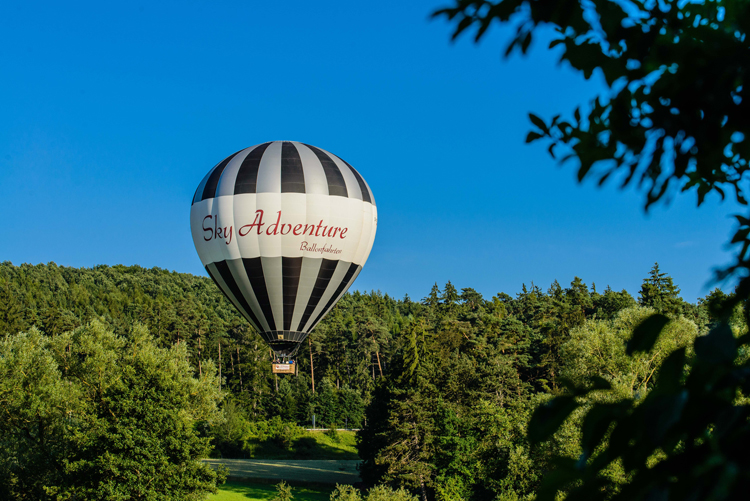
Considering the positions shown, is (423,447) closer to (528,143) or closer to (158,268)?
(528,143)

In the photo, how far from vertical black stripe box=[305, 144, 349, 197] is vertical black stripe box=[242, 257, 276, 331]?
470 cm

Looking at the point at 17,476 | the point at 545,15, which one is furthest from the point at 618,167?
the point at 17,476

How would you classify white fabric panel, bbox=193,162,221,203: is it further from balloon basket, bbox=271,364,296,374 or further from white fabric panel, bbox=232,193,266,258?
balloon basket, bbox=271,364,296,374

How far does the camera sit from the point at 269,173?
2809 cm

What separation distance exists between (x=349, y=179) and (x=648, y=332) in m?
28.5

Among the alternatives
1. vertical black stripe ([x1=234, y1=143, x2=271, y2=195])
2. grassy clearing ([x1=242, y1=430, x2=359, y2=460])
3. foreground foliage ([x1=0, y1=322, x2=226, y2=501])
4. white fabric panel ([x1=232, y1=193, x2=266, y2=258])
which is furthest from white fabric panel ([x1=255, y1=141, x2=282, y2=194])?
grassy clearing ([x1=242, y1=430, x2=359, y2=460])

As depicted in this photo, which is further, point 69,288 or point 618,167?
point 69,288

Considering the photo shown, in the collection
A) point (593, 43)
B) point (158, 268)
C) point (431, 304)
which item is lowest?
point (593, 43)

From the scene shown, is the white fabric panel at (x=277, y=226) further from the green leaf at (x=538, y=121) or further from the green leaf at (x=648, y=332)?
the green leaf at (x=648, y=332)

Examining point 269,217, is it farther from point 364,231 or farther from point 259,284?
point 364,231

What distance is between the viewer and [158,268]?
172 m

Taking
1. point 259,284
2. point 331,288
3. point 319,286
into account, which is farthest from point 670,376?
point 331,288

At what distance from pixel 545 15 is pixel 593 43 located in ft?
0.70

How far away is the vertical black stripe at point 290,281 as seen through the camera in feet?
92.0
